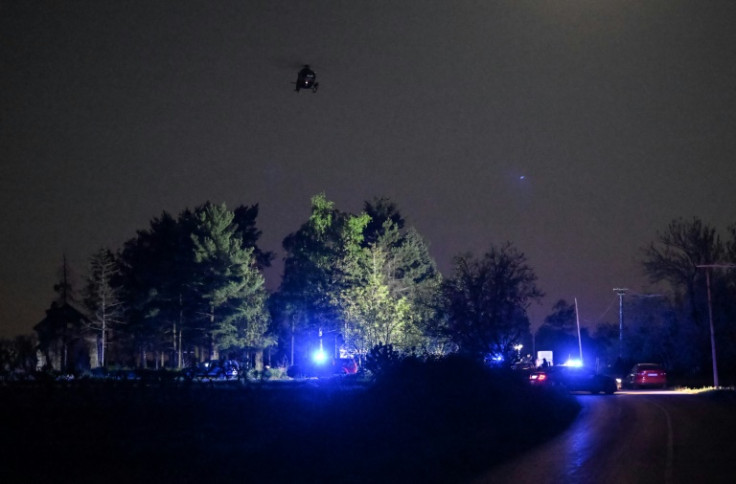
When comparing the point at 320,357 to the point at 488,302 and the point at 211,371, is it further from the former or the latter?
the point at 211,371

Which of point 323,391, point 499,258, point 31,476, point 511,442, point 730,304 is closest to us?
point 31,476

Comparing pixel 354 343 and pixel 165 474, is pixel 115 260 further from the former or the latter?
pixel 165 474

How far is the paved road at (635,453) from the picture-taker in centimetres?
1356

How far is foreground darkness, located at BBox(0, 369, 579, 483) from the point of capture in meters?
12.9

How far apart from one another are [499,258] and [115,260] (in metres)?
53.2

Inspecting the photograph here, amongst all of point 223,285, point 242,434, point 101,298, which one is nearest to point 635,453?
point 242,434

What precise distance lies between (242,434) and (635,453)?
8310 millimetres

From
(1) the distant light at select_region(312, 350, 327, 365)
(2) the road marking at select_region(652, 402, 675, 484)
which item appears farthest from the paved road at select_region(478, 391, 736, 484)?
(1) the distant light at select_region(312, 350, 327, 365)

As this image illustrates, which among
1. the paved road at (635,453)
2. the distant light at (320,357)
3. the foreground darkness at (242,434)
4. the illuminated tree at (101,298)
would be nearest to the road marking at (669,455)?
the paved road at (635,453)

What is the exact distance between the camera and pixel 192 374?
17672 mm

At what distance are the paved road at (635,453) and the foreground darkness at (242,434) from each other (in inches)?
37.5

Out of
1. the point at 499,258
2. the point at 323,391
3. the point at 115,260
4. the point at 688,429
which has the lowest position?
the point at 688,429

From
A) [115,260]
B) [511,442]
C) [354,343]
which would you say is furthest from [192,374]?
[115,260]

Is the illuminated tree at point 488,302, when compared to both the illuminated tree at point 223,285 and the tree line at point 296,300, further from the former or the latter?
the illuminated tree at point 223,285
